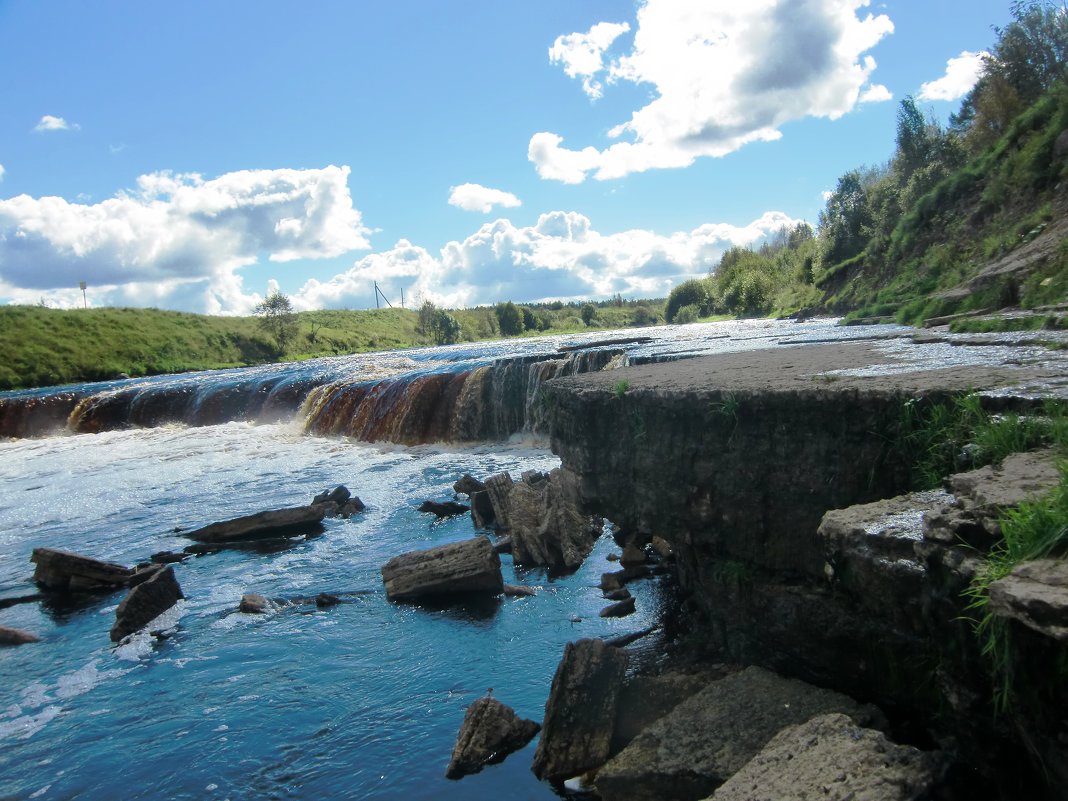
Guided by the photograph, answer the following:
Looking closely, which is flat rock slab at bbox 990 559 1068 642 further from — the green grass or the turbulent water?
the turbulent water

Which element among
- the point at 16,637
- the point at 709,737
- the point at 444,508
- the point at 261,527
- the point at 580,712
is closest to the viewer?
the point at 709,737

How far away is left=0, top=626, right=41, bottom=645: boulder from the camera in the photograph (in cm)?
780

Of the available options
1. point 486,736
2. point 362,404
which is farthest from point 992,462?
point 362,404

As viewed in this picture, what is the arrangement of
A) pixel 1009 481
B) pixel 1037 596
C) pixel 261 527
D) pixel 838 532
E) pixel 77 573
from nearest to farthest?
pixel 1037 596 < pixel 1009 481 < pixel 838 532 < pixel 77 573 < pixel 261 527

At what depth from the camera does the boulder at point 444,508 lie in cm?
1158

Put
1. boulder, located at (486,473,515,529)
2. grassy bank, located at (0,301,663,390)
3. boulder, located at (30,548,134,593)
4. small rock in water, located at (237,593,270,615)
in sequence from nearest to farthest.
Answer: small rock in water, located at (237,593,270,615)
boulder, located at (30,548,134,593)
boulder, located at (486,473,515,529)
grassy bank, located at (0,301,663,390)

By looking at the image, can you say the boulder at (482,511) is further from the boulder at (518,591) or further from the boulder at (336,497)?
the boulder at (336,497)

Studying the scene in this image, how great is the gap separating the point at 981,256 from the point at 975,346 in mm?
14088

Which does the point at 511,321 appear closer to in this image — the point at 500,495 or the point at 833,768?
the point at 500,495

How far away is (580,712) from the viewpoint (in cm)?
466

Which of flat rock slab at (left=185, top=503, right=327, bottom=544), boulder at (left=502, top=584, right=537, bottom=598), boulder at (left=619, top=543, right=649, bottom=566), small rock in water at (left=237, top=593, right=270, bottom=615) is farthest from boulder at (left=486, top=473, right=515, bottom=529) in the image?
small rock in water at (left=237, top=593, right=270, bottom=615)

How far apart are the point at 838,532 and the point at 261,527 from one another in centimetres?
1011

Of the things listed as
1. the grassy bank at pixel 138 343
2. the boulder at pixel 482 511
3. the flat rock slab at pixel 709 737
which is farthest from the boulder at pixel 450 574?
the grassy bank at pixel 138 343

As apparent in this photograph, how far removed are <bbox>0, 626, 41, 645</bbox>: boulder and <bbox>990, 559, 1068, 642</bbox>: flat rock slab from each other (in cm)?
927
